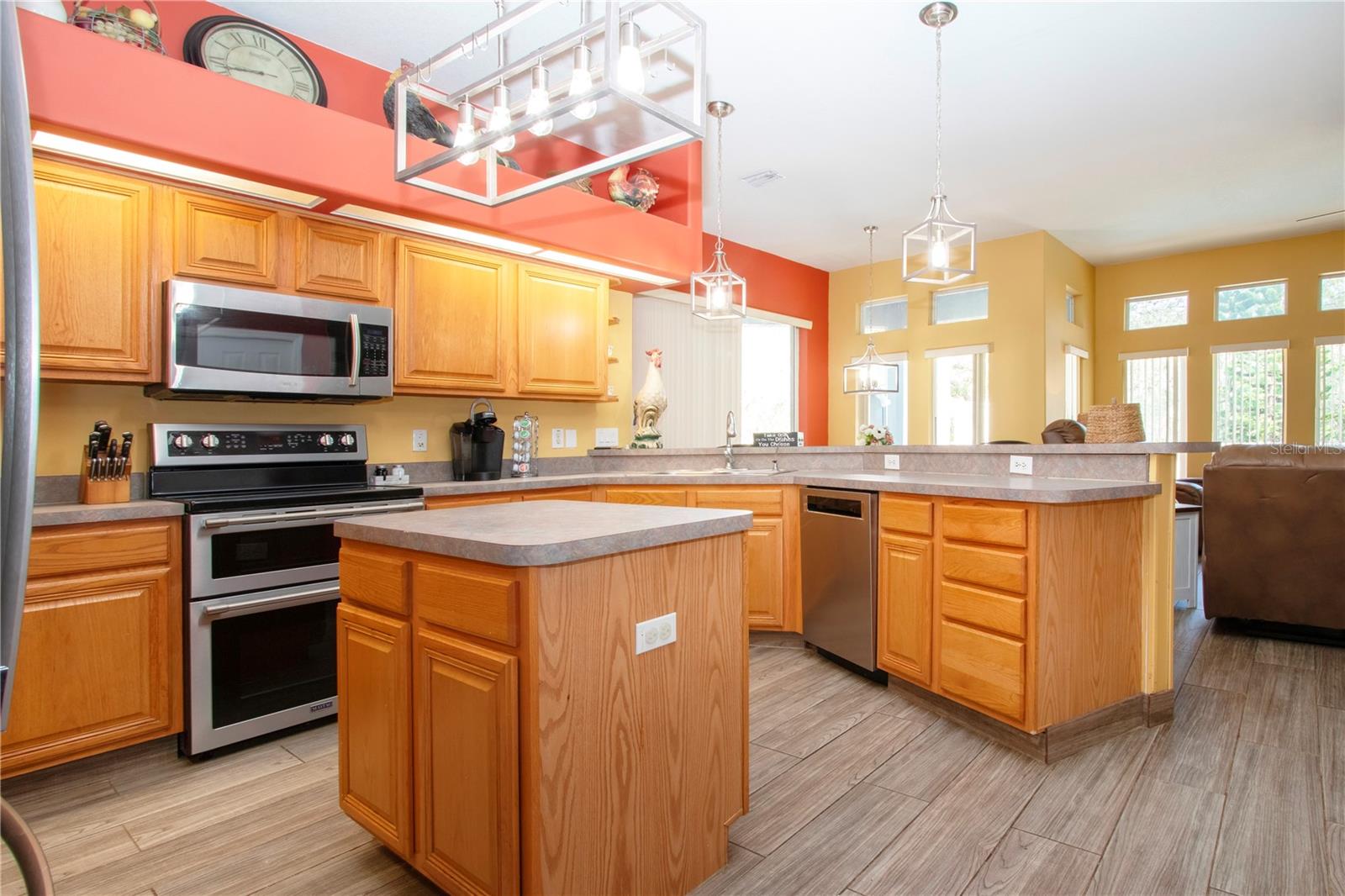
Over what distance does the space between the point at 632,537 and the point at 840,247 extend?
20.6 feet

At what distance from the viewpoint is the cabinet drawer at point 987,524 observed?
7.72 ft

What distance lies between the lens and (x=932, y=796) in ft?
6.88

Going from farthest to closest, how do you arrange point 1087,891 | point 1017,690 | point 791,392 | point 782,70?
point 791,392 < point 782,70 < point 1017,690 < point 1087,891

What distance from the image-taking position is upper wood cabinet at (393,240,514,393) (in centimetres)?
345

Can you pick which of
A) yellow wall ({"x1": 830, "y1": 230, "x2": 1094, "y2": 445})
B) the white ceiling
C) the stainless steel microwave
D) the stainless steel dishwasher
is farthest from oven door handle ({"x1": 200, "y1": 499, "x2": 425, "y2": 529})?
yellow wall ({"x1": 830, "y1": 230, "x2": 1094, "y2": 445})

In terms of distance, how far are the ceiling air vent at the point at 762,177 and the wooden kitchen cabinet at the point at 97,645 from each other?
13.7ft

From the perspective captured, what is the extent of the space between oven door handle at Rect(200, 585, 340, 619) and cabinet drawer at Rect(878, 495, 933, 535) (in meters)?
2.15

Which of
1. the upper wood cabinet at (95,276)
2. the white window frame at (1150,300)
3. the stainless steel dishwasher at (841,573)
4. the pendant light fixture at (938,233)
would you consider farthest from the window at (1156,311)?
the upper wood cabinet at (95,276)

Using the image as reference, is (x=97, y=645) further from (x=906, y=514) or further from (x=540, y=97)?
(x=906, y=514)

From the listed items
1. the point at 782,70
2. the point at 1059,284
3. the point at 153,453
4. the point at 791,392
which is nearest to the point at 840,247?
the point at 791,392

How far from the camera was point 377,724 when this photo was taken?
66.5 inches

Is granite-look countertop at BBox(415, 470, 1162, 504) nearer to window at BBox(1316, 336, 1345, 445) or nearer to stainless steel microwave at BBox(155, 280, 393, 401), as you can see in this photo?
stainless steel microwave at BBox(155, 280, 393, 401)

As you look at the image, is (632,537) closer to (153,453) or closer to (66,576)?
(66,576)

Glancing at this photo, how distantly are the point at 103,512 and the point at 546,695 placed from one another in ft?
6.23
